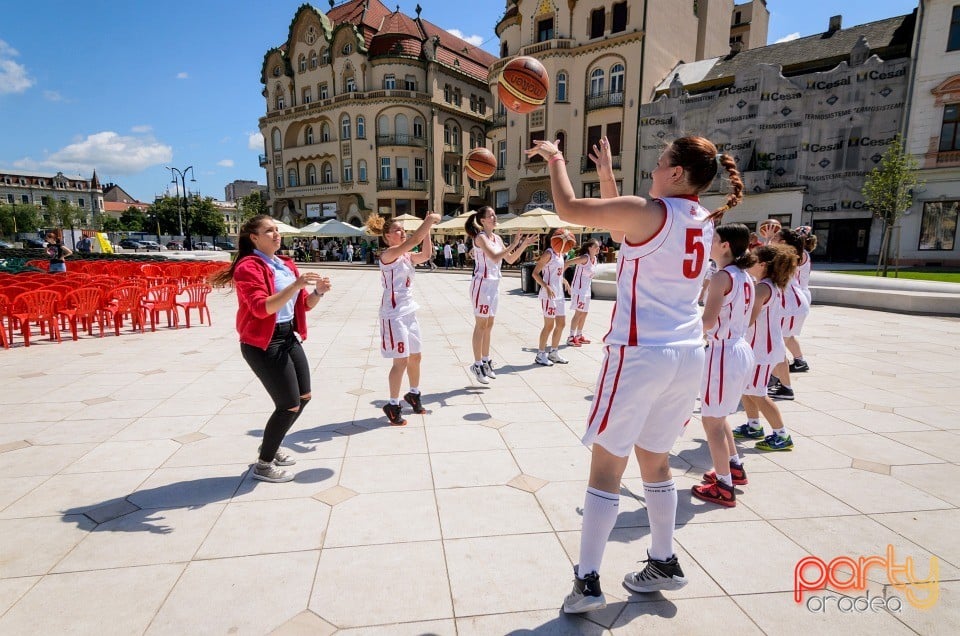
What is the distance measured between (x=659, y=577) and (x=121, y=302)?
10059mm

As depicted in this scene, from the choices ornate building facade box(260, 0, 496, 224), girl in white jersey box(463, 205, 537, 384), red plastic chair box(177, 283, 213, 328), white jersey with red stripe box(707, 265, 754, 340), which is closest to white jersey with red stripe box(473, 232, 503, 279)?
girl in white jersey box(463, 205, 537, 384)

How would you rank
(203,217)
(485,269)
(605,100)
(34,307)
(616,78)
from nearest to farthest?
(485,269), (34,307), (616,78), (605,100), (203,217)

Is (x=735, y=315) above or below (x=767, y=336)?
above

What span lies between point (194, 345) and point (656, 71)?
96.0 feet

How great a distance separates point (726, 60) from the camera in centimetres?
2827

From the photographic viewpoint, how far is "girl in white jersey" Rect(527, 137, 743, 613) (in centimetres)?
198

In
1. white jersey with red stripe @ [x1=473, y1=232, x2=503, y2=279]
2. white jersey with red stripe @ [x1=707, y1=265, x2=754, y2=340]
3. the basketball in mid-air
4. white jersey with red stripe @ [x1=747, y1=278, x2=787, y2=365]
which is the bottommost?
white jersey with red stripe @ [x1=747, y1=278, x2=787, y2=365]

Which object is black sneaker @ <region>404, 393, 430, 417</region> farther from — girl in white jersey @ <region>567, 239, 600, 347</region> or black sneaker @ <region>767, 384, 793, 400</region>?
black sneaker @ <region>767, 384, 793, 400</region>

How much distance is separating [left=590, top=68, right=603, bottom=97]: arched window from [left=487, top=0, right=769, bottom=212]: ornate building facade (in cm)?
6

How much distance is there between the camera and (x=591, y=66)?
28938 millimetres

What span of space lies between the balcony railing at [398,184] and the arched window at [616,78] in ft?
56.5

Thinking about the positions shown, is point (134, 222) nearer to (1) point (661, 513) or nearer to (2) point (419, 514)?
(2) point (419, 514)

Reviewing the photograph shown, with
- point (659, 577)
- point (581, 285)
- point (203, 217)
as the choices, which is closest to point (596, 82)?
point (581, 285)

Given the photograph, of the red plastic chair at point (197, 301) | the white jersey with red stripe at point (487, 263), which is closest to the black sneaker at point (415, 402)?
the white jersey with red stripe at point (487, 263)
